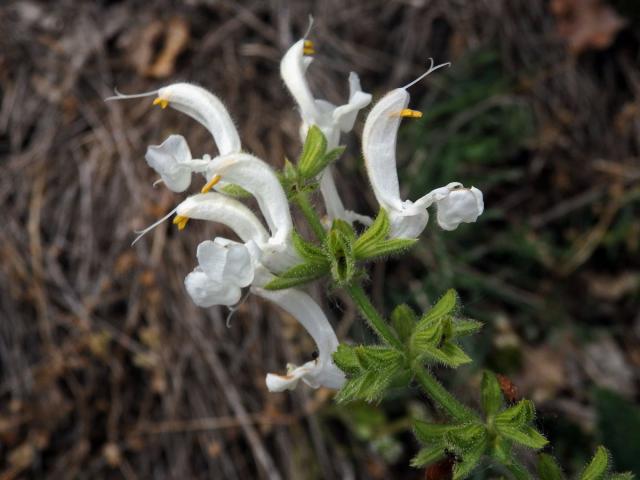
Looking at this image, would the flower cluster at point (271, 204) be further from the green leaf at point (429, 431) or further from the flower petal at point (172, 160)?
the green leaf at point (429, 431)

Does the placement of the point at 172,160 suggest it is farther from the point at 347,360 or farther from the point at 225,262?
the point at 347,360

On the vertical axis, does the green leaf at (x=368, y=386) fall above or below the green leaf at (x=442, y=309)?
below

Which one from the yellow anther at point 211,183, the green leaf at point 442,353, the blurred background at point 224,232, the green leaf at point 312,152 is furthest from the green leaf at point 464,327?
the blurred background at point 224,232

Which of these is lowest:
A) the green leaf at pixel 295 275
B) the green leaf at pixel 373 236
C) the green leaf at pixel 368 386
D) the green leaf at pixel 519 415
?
the green leaf at pixel 519 415

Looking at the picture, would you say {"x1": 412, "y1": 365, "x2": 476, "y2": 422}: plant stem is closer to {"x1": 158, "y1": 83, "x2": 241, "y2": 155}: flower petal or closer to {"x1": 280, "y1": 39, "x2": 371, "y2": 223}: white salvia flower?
{"x1": 280, "y1": 39, "x2": 371, "y2": 223}: white salvia flower

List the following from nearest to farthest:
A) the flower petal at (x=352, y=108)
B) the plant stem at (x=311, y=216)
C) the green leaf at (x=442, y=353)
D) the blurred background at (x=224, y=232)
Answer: the green leaf at (x=442, y=353), the plant stem at (x=311, y=216), the flower petal at (x=352, y=108), the blurred background at (x=224, y=232)

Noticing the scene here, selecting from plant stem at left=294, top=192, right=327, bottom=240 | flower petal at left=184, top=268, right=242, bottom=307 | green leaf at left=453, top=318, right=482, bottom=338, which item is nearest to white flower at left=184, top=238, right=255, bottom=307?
flower petal at left=184, top=268, right=242, bottom=307

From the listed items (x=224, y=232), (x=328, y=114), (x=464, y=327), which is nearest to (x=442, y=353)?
(x=464, y=327)
